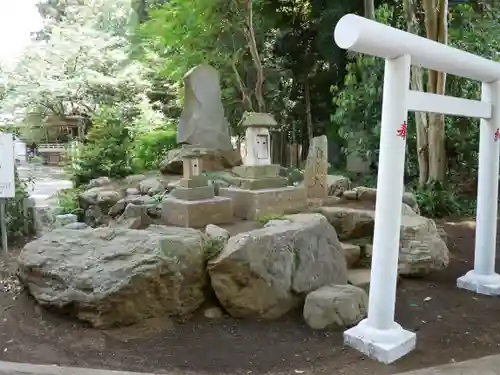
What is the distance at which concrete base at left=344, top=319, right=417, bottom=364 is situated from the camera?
3453 mm

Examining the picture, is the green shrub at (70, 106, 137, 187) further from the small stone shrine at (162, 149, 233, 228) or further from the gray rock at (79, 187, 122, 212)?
the small stone shrine at (162, 149, 233, 228)

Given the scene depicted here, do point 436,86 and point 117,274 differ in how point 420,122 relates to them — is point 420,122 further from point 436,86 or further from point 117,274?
point 117,274

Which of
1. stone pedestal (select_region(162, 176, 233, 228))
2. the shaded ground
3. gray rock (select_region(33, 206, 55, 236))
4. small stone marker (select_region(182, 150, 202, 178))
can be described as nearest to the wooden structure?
gray rock (select_region(33, 206, 55, 236))

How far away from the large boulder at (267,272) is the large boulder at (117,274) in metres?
0.27

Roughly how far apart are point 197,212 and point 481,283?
323cm

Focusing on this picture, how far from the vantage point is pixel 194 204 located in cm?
580

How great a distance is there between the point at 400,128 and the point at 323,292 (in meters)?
1.53

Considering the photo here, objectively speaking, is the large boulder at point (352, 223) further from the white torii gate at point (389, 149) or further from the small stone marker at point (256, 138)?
the white torii gate at point (389, 149)

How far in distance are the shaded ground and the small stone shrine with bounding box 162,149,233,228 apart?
1.80m

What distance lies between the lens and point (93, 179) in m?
9.81

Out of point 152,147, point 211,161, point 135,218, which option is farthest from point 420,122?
point 152,147

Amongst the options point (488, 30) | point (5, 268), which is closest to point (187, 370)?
point (5, 268)

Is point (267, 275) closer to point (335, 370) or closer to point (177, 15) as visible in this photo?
point (335, 370)

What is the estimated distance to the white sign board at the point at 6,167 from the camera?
5.02 metres
